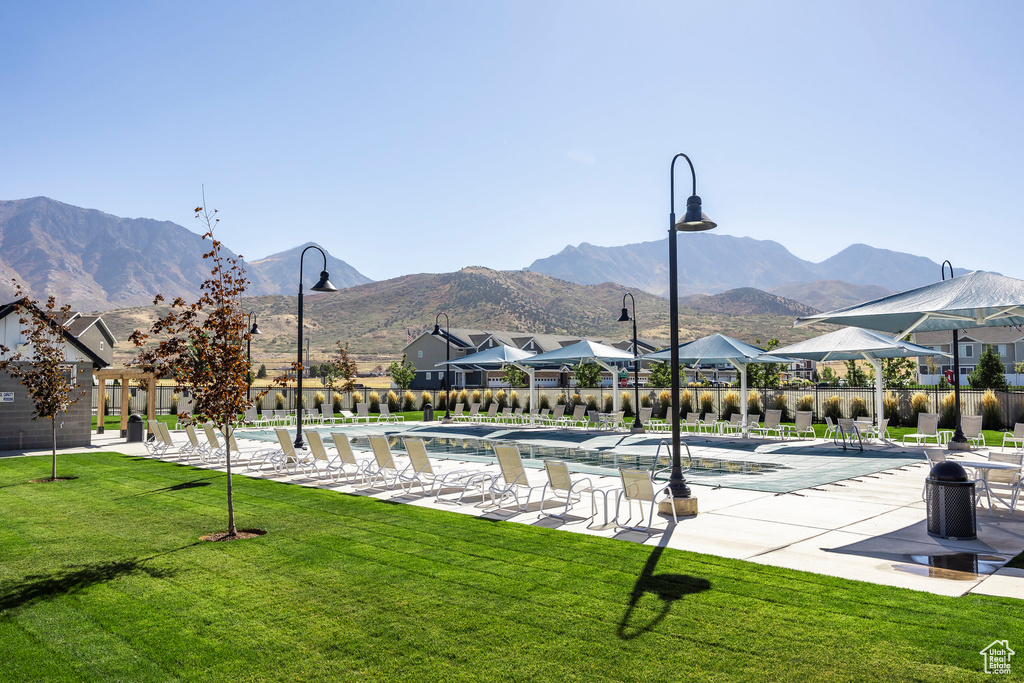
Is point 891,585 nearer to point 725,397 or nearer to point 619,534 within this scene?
point 619,534

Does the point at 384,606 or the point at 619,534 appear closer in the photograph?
the point at 384,606

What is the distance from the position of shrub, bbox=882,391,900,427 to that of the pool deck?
860 cm

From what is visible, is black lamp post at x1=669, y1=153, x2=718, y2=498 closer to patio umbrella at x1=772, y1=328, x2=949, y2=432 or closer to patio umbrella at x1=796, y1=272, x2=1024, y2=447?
patio umbrella at x1=796, y1=272, x2=1024, y2=447

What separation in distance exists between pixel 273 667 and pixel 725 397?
2575cm

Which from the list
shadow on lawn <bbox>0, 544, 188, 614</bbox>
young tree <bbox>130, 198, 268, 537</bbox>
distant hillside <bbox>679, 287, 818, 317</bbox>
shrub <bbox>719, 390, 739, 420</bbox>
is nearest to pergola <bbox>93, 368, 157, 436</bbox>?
young tree <bbox>130, 198, 268, 537</bbox>

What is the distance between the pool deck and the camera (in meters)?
6.50

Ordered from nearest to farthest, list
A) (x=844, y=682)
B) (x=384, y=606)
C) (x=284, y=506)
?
(x=844, y=682) < (x=384, y=606) < (x=284, y=506)

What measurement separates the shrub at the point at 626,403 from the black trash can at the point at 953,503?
868 inches

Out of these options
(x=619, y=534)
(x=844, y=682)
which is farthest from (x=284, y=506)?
(x=844, y=682)

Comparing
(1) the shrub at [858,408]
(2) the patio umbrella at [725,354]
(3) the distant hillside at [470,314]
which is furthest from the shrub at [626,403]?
(3) the distant hillside at [470,314]

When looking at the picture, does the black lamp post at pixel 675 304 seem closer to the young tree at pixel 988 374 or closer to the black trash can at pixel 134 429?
the black trash can at pixel 134 429

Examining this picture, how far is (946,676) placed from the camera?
408 cm

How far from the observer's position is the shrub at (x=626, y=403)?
30359mm

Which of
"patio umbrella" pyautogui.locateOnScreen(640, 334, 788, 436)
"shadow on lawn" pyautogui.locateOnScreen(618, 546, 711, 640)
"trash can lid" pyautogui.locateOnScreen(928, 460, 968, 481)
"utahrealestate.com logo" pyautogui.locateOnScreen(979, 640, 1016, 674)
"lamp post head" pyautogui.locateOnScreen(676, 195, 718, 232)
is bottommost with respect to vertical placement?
"shadow on lawn" pyautogui.locateOnScreen(618, 546, 711, 640)
